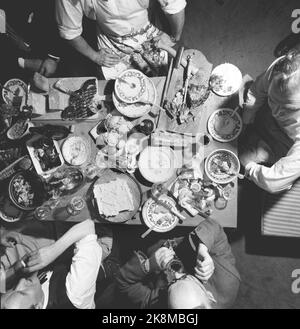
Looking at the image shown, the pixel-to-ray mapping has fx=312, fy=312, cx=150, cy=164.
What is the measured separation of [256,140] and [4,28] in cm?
249

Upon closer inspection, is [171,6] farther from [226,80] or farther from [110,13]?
[226,80]

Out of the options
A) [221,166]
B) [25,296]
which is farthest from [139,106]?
[25,296]

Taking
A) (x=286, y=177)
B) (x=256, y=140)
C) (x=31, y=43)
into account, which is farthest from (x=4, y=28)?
(x=286, y=177)

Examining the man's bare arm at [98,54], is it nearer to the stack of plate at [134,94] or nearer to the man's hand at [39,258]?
the stack of plate at [134,94]

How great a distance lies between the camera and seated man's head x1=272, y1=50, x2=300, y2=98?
1.89 metres

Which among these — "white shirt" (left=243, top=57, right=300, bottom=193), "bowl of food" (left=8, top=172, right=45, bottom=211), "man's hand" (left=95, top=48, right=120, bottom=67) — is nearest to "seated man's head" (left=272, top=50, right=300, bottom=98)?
"white shirt" (left=243, top=57, right=300, bottom=193)

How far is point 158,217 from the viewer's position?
7.55 ft

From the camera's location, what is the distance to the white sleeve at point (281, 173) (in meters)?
2.06

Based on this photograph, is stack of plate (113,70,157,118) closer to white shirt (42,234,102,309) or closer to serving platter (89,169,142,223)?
serving platter (89,169,142,223)

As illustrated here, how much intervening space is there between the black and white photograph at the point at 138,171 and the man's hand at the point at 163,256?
0.04 feet

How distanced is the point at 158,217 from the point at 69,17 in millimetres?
1777

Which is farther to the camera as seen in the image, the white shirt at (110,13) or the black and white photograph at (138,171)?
the white shirt at (110,13)

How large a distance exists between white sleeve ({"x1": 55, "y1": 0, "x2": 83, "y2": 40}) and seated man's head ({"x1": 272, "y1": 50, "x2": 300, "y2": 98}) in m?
1.65

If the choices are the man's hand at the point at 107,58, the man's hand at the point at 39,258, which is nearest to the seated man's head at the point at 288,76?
the man's hand at the point at 107,58
